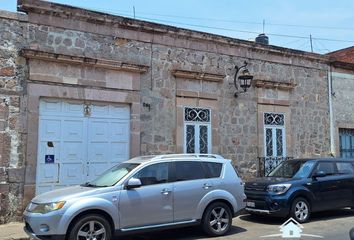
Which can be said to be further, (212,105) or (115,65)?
(212,105)

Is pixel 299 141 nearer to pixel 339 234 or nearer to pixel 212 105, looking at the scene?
pixel 212 105

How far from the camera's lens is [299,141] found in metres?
16.4

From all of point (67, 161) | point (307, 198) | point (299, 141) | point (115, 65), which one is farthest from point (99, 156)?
point (299, 141)

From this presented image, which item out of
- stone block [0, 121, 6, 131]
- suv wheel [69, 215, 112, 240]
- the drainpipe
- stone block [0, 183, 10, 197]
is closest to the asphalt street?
suv wheel [69, 215, 112, 240]

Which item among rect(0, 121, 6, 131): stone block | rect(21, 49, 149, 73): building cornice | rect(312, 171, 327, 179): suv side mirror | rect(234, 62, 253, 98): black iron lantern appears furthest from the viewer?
rect(234, 62, 253, 98): black iron lantern

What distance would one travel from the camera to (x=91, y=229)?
301 inches

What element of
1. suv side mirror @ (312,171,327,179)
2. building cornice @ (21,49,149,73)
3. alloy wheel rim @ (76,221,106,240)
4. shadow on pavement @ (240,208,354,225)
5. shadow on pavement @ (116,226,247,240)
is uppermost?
building cornice @ (21,49,149,73)

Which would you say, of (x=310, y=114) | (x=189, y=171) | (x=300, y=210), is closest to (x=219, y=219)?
(x=189, y=171)

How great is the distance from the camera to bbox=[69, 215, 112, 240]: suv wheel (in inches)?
295

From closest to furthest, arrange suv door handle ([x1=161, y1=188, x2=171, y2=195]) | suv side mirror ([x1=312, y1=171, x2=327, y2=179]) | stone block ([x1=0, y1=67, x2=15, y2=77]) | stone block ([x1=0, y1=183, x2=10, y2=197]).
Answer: suv door handle ([x1=161, y1=188, x2=171, y2=195]) → stone block ([x1=0, y1=183, x2=10, y2=197]) → stone block ([x1=0, y1=67, x2=15, y2=77]) → suv side mirror ([x1=312, y1=171, x2=327, y2=179])

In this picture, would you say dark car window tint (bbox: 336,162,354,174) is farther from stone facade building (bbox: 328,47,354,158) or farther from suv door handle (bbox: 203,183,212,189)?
stone facade building (bbox: 328,47,354,158)

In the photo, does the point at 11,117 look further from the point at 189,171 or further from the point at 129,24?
the point at 189,171

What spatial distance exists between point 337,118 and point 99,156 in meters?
10.5

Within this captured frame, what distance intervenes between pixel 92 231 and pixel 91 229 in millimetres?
41
